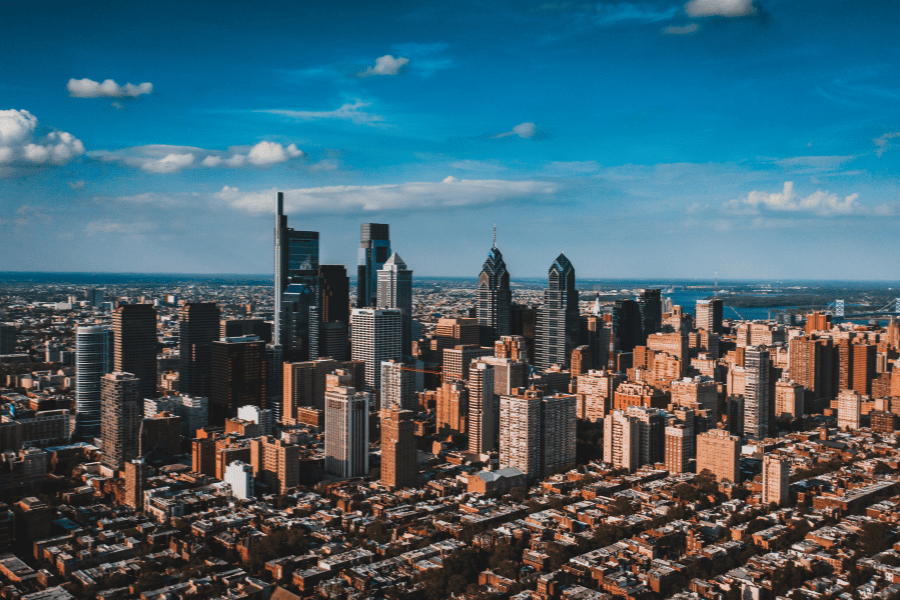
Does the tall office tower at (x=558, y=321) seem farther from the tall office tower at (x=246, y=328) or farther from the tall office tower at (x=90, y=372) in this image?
the tall office tower at (x=90, y=372)

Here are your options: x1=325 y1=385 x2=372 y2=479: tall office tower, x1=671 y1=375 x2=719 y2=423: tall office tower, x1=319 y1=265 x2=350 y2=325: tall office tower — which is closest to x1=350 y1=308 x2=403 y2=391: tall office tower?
x1=319 y1=265 x2=350 y2=325: tall office tower

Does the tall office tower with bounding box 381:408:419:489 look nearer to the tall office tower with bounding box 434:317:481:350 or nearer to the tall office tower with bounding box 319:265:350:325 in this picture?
the tall office tower with bounding box 434:317:481:350

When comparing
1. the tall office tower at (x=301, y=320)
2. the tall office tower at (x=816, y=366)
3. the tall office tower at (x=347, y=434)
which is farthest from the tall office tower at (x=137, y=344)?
the tall office tower at (x=816, y=366)

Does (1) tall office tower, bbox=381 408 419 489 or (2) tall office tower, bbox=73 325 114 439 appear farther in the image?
(2) tall office tower, bbox=73 325 114 439

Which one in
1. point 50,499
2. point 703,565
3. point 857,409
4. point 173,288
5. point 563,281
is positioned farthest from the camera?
point 173,288

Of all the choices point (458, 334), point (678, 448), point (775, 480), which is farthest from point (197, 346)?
point (775, 480)

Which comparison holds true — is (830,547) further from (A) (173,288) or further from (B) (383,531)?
(A) (173,288)

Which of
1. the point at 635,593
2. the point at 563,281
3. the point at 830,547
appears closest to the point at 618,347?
the point at 563,281
